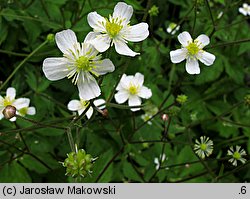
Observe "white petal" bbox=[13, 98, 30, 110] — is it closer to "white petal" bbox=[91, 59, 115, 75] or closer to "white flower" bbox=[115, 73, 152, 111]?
"white flower" bbox=[115, 73, 152, 111]

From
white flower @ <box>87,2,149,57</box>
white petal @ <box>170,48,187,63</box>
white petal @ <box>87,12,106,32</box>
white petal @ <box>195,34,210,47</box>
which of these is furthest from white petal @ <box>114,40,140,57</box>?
white petal @ <box>195,34,210,47</box>

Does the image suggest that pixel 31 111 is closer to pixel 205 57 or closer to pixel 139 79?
pixel 139 79

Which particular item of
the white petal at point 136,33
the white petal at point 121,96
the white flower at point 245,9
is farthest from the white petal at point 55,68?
the white flower at point 245,9

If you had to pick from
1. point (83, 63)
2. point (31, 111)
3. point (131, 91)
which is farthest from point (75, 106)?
point (83, 63)

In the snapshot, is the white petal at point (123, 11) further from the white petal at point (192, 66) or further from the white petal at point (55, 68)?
the white petal at point (192, 66)

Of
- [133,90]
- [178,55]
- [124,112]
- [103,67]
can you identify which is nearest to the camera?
[103,67]

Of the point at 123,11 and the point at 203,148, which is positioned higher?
the point at 123,11

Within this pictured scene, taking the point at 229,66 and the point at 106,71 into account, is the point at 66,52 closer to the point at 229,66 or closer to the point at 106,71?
the point at 106,71
